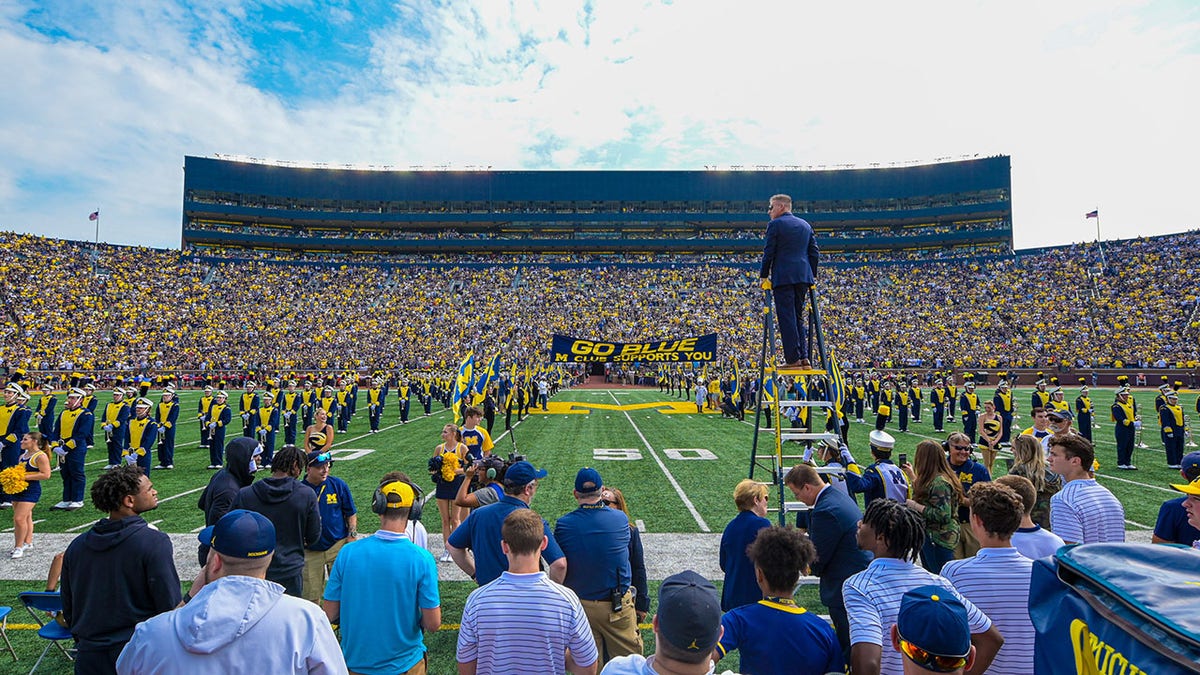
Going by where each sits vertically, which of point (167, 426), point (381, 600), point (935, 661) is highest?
point (935, 661)

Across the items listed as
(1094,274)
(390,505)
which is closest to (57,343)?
(390,505)

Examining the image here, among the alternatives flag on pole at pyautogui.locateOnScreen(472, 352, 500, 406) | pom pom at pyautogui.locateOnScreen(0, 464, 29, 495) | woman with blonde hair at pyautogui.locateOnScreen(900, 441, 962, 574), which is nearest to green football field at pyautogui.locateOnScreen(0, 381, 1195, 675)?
pom pom at pyautogui.locateOnScreen(0, 464, 29, 495)

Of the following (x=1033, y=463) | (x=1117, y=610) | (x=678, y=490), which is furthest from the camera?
(x=678, y=490)

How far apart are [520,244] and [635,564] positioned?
72.6m

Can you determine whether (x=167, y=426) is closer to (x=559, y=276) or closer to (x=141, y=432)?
(x=141, y=432)

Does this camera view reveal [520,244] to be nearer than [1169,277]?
No

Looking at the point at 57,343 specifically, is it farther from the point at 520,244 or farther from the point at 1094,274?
the point at 1094,274

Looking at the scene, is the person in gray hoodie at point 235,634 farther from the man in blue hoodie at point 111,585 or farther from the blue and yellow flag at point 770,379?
the blue and yellow flag at point 770,379

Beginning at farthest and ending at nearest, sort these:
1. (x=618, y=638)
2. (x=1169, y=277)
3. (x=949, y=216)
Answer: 1. (x=949, y=216)
2. (x=1169, y=277)
3. (x=618, y=638)

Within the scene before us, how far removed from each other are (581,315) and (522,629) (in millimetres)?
56842

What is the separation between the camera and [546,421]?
23.8 meters

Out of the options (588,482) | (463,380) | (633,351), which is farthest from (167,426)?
(633,351)

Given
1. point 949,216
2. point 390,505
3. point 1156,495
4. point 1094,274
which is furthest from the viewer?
point 949,216

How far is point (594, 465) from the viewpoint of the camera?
1404 centimetres
